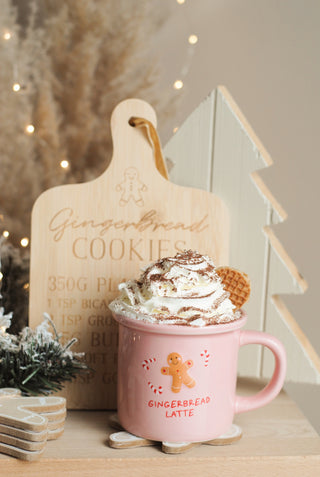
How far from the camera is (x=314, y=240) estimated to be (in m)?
1.01

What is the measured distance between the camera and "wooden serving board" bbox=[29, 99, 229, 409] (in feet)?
2.40

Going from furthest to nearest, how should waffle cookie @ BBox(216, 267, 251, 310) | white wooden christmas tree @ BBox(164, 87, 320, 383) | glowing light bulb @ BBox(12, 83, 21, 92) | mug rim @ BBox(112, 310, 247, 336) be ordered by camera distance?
glowing light bulb @ BBox(12, 83, 21, 92), white wooden christmas tree @ BBox(164, 87, 320, 383), waffle cookie @ BBox(216, 267, 251, 310), mug rim @ BBox(112, 310, 247, 336)

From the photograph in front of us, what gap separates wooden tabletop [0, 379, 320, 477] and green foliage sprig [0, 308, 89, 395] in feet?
0.23

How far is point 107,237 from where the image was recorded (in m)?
0.74

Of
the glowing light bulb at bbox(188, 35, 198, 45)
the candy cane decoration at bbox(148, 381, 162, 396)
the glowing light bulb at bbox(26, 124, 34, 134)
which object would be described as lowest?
the candy cane decoration at bbox(148, 381, 162, 396)

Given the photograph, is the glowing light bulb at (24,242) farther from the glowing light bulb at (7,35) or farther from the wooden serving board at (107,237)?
the glowing light bulb at (7,35)

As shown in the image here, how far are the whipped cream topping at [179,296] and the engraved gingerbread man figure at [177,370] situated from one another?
0.04 m

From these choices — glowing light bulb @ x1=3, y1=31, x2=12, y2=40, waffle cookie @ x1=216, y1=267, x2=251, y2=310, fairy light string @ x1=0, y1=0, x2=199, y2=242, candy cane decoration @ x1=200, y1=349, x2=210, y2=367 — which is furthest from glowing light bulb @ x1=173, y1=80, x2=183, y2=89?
candy cane decoration @ x1=200, y1=349, x2=210, y2=367

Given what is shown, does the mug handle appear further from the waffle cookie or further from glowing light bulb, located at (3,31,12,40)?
glowing light bulb, located at (3,31,12,40)

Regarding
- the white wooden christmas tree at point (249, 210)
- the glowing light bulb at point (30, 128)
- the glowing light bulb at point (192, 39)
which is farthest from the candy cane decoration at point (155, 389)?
the glowing light bulb at point (192, 39)

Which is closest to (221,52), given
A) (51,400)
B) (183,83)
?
(183,83)

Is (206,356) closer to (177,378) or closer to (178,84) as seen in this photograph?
(177,378)

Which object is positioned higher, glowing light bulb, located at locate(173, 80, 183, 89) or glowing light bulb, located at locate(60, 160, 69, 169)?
glowing light bulb, located at locate(173, 80, 183, 89)

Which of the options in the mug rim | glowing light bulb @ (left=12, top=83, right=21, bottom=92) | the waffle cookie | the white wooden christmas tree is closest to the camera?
the mug rim
